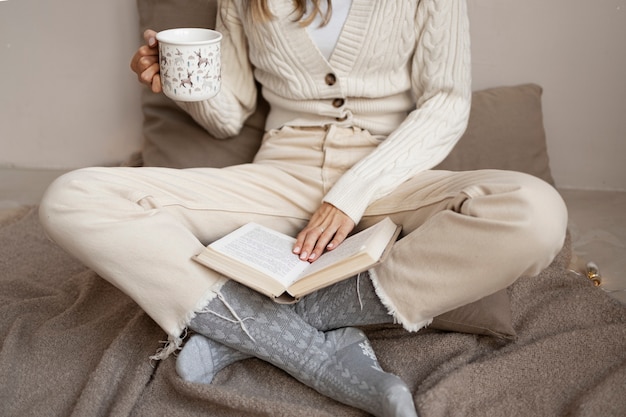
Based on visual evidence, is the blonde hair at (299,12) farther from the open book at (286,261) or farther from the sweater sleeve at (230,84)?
the open book at (286,261)

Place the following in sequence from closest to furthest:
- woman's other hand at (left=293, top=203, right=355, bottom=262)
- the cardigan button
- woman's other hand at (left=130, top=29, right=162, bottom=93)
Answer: woman's other hand at (left=293, top=203, right=355, bottom=262) < woman's other hand at (left=130, top=29, right=162, bottom=93) < the cardigan button

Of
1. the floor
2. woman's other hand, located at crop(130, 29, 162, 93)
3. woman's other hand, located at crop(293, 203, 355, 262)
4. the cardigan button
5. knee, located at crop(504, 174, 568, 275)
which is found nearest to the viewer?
knee, located at crop(504, 174, 568, 275)

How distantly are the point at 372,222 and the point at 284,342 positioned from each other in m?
0.29

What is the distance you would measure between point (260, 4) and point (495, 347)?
78 centimetres

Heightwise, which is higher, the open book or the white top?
the white top

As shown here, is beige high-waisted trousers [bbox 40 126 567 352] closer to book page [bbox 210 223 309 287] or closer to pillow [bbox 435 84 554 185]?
book page [bbox 210 223 309 287]

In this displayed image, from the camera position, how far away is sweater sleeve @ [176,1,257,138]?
154 centimetres

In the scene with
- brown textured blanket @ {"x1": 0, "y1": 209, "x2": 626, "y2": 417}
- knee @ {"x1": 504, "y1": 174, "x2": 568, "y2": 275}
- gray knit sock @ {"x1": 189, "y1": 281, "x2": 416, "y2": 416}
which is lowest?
brown textured blanket @ {"x1": 0, "y1": 209, "x2": 626, "y2": 417}

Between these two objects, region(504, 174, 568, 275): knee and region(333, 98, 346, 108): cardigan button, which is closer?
region(504, 174, 568, 275): knee

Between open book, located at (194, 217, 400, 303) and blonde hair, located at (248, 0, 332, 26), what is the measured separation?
0.43 metres

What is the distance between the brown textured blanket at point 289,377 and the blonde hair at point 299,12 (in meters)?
0.61

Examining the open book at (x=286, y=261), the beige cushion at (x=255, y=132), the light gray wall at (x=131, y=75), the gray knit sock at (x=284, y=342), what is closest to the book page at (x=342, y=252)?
the open book at (x=286, y=261)

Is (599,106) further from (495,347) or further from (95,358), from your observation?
(95,358)

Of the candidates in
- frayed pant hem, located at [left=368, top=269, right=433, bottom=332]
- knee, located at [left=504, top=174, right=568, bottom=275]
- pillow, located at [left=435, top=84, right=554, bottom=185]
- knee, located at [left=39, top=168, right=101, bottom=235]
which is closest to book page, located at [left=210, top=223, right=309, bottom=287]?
frayed pant hem, located at [left=368, top=269, right=433, bottom=332]
